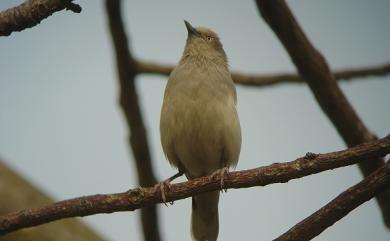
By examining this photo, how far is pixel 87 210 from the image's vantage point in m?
4.02

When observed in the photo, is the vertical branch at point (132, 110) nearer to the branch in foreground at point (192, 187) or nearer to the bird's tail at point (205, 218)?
the bird's tail at point (205, 218)

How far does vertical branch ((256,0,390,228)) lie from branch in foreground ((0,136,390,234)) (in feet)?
5.69

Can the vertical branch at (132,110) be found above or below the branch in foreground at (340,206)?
above

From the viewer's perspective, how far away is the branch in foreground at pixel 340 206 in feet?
11.4

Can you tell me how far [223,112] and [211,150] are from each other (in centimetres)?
46

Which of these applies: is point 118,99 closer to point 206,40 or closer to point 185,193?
point 206,40

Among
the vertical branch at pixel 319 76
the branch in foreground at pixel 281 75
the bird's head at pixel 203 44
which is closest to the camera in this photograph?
the vertical branch at pixel 319 76

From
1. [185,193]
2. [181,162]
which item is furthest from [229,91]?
[185,193]

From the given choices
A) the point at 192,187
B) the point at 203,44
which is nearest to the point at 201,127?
the point at 203,44

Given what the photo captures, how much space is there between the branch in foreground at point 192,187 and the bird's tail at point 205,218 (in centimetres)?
212

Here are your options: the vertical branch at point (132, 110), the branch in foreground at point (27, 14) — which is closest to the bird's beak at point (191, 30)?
the vertical branch at point (132, 110)

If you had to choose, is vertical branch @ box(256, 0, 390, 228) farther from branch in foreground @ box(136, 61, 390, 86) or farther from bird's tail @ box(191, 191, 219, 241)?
bird's tail @ box(191, 191, 219, 241)

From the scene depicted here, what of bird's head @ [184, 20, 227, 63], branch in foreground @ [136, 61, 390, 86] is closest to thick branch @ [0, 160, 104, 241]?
branch in foreground @ [136, 61, 390, 86]

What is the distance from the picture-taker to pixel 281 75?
6.69 m
